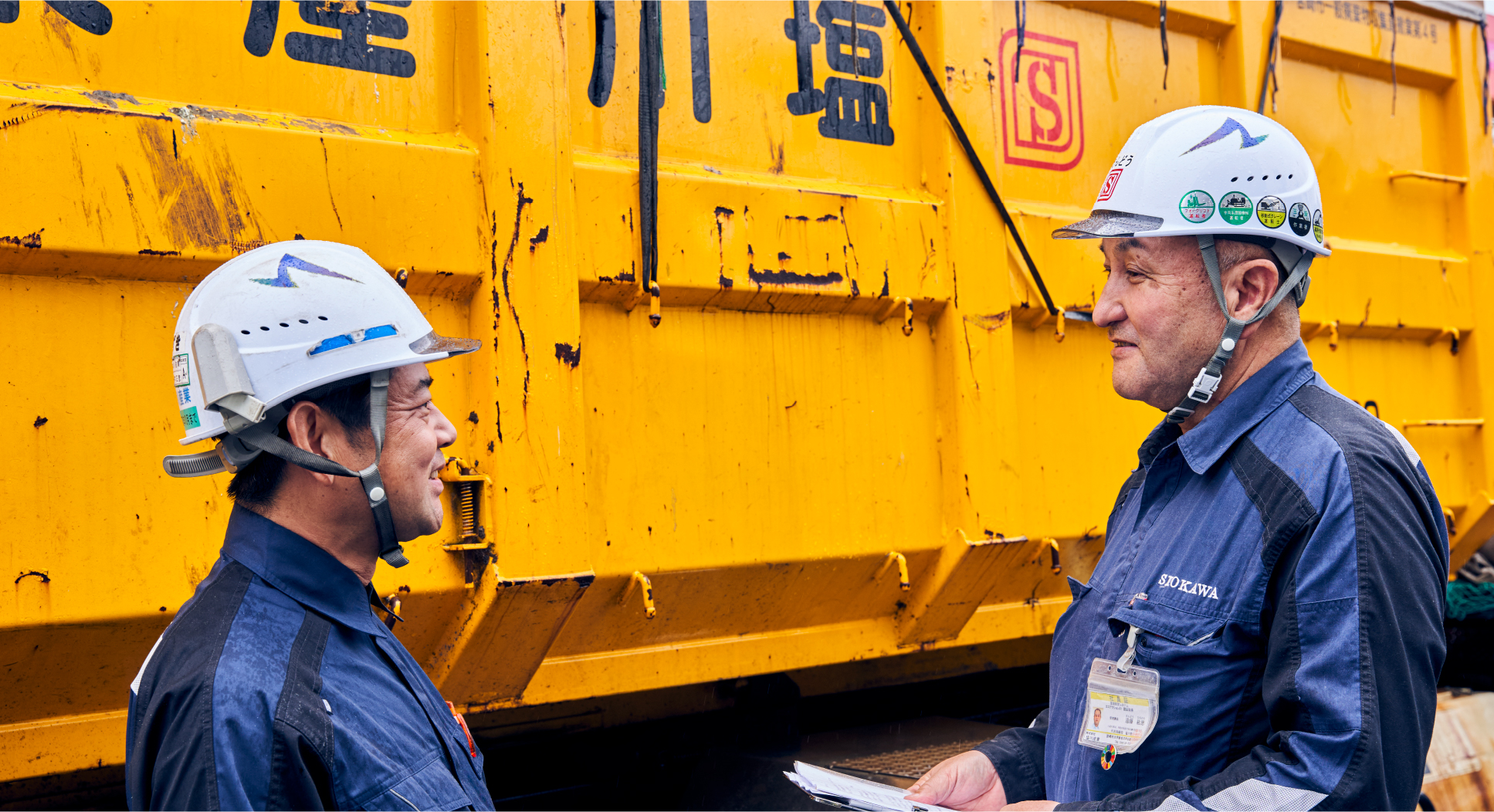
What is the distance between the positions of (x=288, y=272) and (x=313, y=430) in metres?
0.20

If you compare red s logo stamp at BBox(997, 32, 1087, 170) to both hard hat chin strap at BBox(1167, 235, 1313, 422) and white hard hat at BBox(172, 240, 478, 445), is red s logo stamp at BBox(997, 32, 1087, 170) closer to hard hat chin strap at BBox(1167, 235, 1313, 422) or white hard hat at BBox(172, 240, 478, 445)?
hard hat chin strap at BBox(1167, 235, 1313, 422)

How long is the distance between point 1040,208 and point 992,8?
1.68 feet

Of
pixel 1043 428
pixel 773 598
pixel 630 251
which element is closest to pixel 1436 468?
pixel 1043 428

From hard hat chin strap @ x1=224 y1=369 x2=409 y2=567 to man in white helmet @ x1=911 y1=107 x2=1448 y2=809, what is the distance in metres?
0.90

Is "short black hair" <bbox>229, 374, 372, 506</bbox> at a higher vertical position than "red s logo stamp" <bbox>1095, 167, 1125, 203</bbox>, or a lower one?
lower

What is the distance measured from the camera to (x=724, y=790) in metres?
2.82

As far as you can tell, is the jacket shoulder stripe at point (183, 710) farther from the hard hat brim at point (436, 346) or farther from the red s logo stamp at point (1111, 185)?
the red s logo stamp at point (1111, 185)

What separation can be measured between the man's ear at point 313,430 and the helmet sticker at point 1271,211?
1266 mm

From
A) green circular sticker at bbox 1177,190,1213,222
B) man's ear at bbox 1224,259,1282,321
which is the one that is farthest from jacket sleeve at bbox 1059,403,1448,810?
green circular sticker at bbox 1177,190,1213,222

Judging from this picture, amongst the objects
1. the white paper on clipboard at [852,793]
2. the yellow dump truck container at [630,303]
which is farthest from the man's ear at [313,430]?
the white paper on clipboard at [852,793]

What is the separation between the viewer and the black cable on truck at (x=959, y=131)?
268 centimetres

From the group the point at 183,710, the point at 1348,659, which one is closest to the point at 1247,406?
the point at 1348,659

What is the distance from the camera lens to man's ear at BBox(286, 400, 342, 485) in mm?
1414

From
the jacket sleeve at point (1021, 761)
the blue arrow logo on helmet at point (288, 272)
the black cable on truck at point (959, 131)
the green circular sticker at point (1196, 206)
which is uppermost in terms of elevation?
the black cable on truck at point (959, 131)
